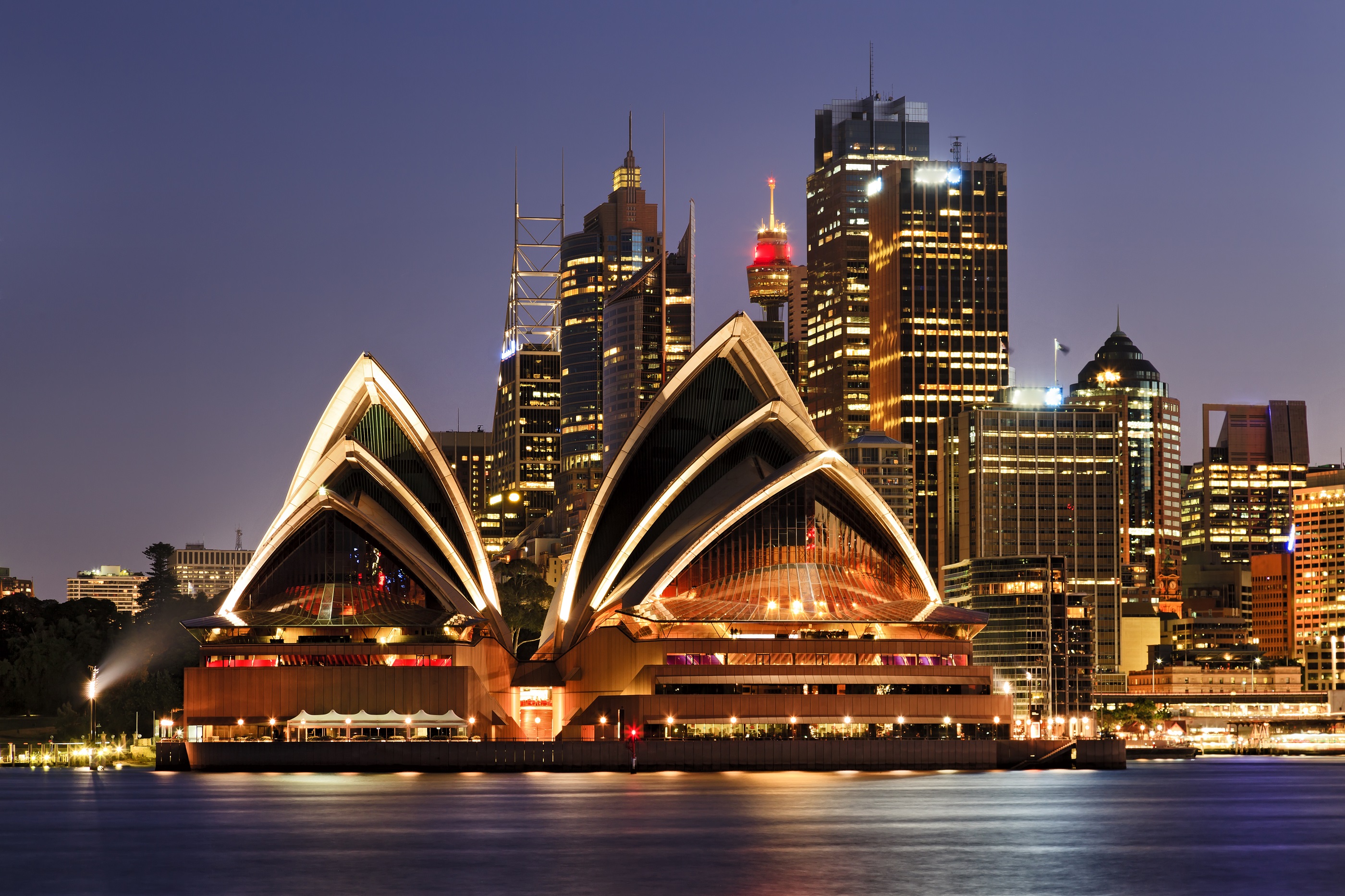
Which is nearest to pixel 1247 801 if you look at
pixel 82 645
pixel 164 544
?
pixel 82 645

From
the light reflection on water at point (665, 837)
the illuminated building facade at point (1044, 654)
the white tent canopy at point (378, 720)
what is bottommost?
the light reflection on water at point (665, 837)

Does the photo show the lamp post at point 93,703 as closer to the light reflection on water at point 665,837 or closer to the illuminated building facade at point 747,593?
the light reflection on water at point 665,837

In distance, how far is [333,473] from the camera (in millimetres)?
123688

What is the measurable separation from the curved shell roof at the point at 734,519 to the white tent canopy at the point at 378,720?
39.5 ft

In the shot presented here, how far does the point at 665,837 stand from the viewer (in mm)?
68312

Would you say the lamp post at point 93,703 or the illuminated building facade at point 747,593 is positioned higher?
the illuminated building facade at point 747,593

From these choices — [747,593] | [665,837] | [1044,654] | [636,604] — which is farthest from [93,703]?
[1044,654]

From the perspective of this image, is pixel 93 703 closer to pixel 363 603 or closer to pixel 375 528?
pixel 363 603

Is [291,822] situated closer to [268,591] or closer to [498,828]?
[498,828]

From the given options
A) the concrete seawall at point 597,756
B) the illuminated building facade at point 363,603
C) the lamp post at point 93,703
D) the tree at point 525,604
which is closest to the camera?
the concrete seawall at point 597,756

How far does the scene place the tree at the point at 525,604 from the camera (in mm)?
159000

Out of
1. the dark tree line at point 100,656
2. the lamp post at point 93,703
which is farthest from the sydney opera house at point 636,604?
the dark tree line at point 100,656

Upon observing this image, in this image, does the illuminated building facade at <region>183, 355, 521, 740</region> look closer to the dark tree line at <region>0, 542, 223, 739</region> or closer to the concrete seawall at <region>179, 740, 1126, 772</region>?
the concrete seawall at <region>179, 740, 1126, 772</region>

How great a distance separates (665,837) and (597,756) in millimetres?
49431
